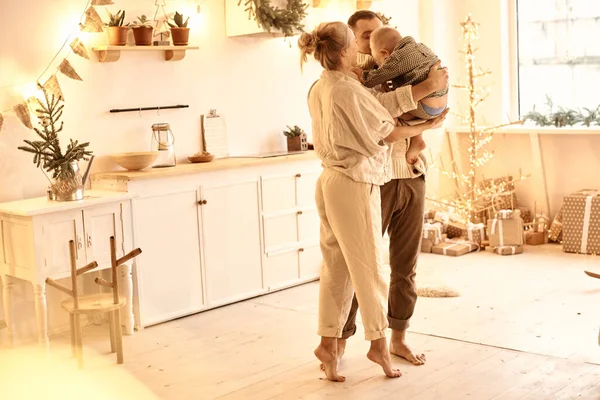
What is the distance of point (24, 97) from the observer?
4410mm

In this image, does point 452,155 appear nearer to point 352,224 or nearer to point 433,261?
point 433,261

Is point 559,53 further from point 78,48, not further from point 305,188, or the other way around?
point 78,48

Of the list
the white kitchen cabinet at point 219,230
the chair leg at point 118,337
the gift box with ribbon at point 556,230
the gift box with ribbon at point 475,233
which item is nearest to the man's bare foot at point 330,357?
the chair leg at point 118,337

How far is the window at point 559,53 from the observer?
643 cm

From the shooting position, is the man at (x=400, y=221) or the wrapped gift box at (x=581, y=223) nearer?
the man at (x=400, y=221)

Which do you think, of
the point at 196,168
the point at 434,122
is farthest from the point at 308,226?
the point at 434,122

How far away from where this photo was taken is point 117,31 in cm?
457

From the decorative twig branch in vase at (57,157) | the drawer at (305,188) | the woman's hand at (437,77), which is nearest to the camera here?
the woman's hand at (437,77)

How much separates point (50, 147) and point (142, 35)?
0.80m

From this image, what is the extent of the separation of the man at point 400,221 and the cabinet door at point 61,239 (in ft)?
4.61

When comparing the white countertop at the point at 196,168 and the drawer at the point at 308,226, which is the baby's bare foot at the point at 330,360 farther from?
the drawer at the point at 308,226

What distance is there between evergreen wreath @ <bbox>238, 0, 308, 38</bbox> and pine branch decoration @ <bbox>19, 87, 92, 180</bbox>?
1344 mm

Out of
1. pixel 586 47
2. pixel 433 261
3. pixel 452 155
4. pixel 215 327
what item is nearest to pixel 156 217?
pixel 215 327

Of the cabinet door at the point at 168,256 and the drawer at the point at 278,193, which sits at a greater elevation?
the drawer at the point at 278,193
